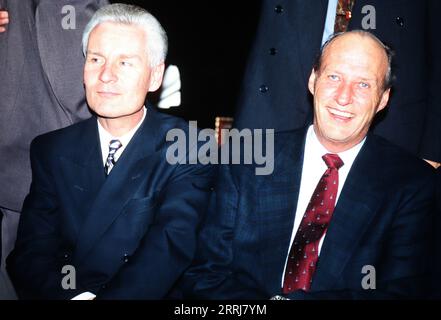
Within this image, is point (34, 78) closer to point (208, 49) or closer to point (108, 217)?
point (108, 217)

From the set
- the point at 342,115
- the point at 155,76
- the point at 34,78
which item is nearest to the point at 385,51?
the point at 342,115

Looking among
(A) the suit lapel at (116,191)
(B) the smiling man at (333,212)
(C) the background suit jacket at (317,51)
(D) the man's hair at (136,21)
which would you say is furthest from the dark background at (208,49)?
(B) the smiling man at (333,212)

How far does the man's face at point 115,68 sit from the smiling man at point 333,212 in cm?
61

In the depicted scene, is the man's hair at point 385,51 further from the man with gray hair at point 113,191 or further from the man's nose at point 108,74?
the man's nose at point 108,74

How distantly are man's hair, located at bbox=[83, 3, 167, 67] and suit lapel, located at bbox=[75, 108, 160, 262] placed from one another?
0.44 metres

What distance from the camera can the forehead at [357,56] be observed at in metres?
2.17

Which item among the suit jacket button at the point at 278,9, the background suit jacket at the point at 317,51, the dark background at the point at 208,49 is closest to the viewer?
the background suit jacket at the point at 317,51

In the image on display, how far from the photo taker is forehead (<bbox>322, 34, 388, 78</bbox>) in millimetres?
2166

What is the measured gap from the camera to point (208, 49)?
595 cm

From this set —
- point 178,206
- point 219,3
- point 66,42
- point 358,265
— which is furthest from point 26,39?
point 219,3

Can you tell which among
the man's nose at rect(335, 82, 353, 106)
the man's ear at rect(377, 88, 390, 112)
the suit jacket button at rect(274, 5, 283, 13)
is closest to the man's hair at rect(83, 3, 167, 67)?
the suit jacket button at rect(274, 5, 283, 13)

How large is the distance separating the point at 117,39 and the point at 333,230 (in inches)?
53.0

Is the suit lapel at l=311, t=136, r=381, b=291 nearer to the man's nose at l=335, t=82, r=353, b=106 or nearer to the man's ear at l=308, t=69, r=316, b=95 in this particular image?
the man's nose at l=335, t=82, r=353, b=106

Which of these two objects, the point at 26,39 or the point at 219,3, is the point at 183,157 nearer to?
the point at 26,39
